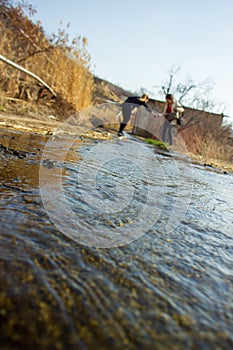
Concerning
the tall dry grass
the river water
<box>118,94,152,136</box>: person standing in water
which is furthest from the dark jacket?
the river water

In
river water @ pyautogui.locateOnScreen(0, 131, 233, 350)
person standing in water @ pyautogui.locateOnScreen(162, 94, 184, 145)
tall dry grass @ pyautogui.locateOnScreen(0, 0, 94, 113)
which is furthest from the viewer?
person standing in water @ pyautogui.locateOnScreen(162, 94, 184, 145)

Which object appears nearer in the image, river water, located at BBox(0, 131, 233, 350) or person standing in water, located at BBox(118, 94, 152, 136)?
river water, located at BBox(0, 131, 233, 350)

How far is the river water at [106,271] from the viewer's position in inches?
24.1

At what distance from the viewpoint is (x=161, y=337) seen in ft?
2.08

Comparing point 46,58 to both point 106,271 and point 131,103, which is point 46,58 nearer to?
point 131,103

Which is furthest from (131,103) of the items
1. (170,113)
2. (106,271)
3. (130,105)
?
(106,271)

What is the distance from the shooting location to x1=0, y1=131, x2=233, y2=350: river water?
24.1 inches

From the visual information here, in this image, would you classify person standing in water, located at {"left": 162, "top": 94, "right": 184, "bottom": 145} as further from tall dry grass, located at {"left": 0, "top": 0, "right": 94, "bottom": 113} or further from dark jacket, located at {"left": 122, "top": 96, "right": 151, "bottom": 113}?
tall dry grass, located at {"left": 0, "top": 0, "right": 94, "bottom": 113}

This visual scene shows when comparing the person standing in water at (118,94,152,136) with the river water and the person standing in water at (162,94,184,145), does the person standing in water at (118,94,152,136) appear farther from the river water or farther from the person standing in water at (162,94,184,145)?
the river water

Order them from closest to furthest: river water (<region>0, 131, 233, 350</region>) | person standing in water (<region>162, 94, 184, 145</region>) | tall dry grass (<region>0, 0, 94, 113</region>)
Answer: river water (<region>0, 131, 233, 350</region>) → tall dry grass (<region>0, 0, 94, 113</region>) → person standing in water (<region>162, 94, 184, 145</region>)

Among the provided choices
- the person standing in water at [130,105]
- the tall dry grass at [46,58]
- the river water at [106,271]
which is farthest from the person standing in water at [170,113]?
the river water at [106,271]

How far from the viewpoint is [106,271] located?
→ 0.87 metres

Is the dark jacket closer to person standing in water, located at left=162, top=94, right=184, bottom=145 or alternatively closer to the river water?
person standing in water, located at left=162, top=94, right=184, bottom=145

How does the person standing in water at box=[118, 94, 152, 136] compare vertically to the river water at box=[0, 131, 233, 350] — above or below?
above
